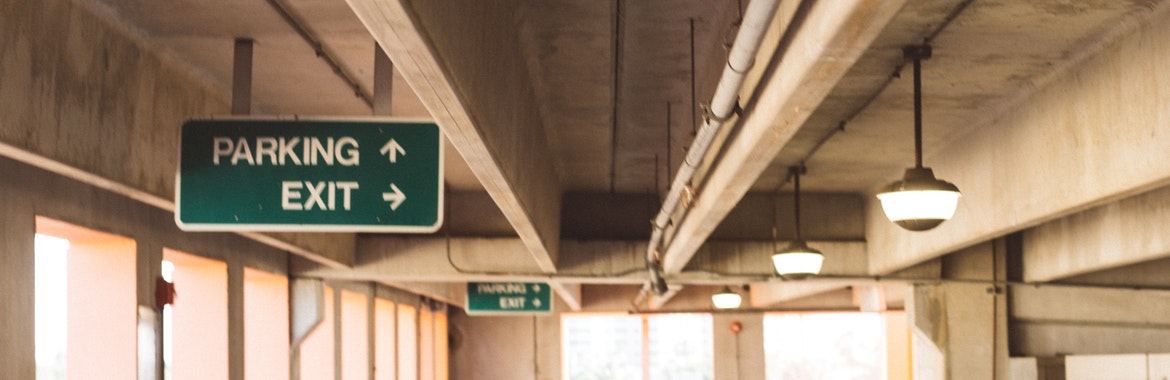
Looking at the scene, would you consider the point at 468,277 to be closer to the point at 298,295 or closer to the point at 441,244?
the point at 441,244

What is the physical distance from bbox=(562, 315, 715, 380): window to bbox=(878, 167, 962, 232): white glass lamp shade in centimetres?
1909

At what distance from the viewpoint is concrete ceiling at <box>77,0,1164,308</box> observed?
18.3 ft

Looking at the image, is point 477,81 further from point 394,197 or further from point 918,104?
point 918,104

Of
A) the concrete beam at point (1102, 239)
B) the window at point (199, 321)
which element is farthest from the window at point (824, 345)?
the window at point (199, 321)

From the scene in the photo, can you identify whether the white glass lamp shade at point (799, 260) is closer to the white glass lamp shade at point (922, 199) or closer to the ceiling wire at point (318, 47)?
the white glass lamp shade at point (922, 199)

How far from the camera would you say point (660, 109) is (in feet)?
27.6

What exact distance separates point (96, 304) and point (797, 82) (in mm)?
4695

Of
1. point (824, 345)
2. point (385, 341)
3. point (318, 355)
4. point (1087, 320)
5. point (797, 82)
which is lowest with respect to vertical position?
point (824, 345)

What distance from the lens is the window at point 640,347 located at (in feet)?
82.2

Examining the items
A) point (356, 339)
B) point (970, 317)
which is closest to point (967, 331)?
point (970, 317)

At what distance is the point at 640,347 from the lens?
83.7 feet

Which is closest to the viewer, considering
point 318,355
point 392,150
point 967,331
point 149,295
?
point 392,150

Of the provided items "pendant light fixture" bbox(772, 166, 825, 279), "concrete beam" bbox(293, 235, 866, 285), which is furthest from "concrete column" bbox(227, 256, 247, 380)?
"pendant light fixture" bbox(772, 166, 825, 279)

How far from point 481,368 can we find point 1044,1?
1943 cm
